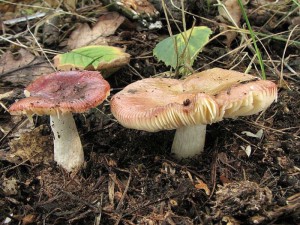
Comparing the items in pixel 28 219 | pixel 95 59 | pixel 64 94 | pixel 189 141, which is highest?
pixel 64 94

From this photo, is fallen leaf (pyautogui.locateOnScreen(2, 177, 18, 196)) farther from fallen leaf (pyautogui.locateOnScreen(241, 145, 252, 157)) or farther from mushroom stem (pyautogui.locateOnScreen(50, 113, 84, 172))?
fallen leaf (pyautogui.locateOnScreen(241, 145, 252, 157))

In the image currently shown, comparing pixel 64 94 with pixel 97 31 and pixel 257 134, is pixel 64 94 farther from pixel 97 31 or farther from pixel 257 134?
pixel 97 31

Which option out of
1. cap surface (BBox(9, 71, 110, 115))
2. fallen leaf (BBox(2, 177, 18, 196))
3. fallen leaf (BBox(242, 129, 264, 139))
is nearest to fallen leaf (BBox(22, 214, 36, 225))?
fallen leaf (BBox(2, 177, 18, 196))

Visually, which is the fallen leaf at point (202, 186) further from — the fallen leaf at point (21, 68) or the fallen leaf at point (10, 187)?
the fallen leaf at point (21, 68)

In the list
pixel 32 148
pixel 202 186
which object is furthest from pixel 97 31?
pixel 202 186

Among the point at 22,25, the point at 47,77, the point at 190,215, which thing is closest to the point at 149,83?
the point at 47,77
